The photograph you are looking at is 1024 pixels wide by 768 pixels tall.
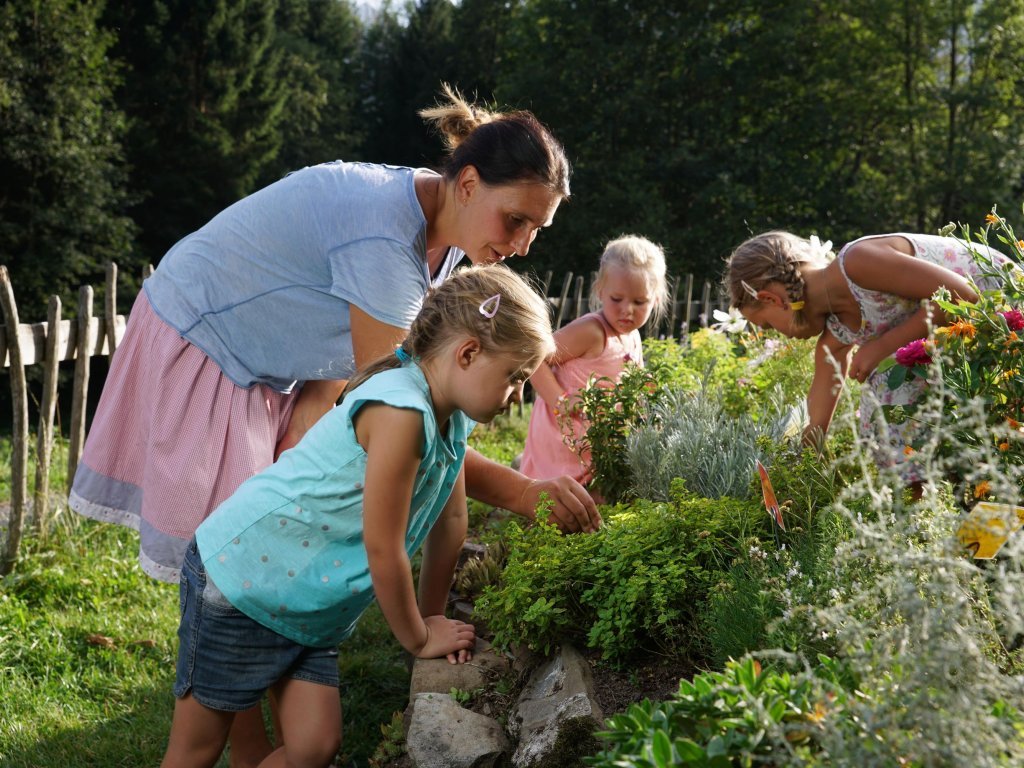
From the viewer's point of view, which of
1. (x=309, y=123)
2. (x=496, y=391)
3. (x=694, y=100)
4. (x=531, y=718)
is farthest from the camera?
(x=309, y=123)

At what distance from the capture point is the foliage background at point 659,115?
18.2 meters

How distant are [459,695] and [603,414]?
1.25 meters

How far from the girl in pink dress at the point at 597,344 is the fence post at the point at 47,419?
2.48m

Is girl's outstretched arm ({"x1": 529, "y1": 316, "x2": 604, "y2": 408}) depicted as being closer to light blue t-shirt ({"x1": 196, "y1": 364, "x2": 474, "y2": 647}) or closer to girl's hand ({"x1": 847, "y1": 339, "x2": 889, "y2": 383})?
girl's hand ({"x1": 847, "y1": 339, "x2": 889, "y2": 383})

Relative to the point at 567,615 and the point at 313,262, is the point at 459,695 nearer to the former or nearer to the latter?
the point at 567,615

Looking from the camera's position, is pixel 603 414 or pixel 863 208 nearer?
pixel 603 414

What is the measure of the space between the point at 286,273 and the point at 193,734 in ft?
3.61

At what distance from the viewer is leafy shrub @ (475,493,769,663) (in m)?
2.16

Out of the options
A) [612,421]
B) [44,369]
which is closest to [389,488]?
[612,421]

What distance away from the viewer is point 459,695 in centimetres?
236

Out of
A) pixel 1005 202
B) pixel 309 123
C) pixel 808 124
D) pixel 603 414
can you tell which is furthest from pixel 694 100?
pixel 603 414

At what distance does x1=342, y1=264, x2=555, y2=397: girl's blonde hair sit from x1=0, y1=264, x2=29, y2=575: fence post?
10.2 ft

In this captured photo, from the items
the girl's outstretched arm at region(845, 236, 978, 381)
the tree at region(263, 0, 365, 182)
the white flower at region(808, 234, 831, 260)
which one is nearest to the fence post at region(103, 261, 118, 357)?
the white flower at region(808, 234, 831, 260)

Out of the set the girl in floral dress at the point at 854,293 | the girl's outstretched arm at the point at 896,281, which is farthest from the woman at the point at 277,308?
the girl's outstretched arm at the point at 896,281
